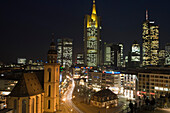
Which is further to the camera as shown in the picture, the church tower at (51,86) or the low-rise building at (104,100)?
the low-rise building at (104,100)

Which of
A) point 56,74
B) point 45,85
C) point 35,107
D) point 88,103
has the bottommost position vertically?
point 88,103

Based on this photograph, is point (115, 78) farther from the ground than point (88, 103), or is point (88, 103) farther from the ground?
point (115, 78)

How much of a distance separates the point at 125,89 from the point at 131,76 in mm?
7848

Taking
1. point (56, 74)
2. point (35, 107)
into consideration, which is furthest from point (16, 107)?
point (56, 74)

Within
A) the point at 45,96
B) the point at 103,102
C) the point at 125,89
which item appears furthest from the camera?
the point at 125,89

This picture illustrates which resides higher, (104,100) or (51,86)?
(51,86)

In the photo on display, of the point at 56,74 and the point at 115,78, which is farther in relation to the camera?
the point at 115,78

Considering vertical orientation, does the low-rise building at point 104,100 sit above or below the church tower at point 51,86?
below

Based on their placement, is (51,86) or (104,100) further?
(104,100)

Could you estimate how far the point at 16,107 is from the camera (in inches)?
1401

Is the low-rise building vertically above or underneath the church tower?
underneath

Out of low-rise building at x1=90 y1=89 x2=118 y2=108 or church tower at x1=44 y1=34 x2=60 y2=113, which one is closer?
church tower at x1=44 y1=34 x2=60 y2=113

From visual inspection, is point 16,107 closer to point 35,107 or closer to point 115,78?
point 35,107

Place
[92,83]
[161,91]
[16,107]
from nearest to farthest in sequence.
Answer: [16,107], [161,91], [92,83]
